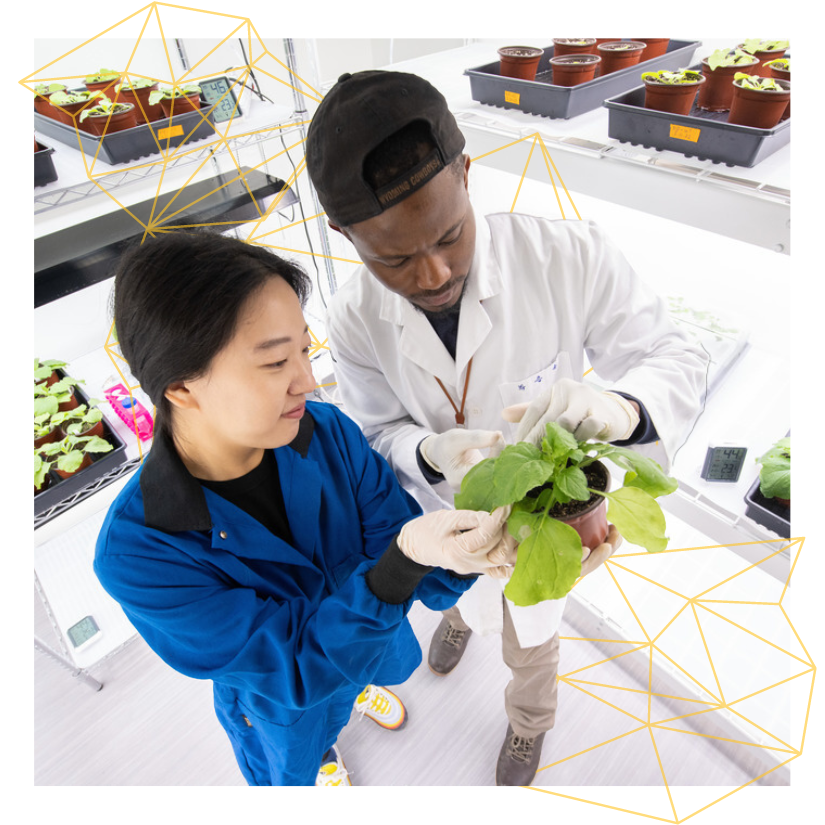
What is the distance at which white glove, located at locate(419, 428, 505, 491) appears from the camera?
3.31ft

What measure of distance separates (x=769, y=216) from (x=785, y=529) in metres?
0.60

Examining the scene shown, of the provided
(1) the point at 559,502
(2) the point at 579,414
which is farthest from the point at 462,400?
(1) the point at 559,502

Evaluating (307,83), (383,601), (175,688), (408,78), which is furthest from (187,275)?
(175,688)

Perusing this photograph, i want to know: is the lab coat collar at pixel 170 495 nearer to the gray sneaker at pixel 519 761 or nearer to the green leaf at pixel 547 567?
the green leaf at pixel 547 567

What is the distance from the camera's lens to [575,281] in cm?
107

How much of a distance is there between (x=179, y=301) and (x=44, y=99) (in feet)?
4.06

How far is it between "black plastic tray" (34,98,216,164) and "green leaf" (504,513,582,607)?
1448 mm

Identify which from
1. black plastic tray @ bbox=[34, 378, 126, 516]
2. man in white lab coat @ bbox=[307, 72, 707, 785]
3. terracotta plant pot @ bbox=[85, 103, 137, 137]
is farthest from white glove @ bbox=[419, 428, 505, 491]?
terracotta plant pot @ bbox=[85, 103, 137, 137]

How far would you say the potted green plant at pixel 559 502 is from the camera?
0.68 metres

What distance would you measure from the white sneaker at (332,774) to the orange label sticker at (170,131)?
1.81 metres

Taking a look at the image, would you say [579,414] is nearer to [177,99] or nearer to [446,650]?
[446,650]

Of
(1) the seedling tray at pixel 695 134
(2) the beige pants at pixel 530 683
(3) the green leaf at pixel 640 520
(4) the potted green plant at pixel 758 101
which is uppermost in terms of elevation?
(4) the potted green plant at pixel 758 101

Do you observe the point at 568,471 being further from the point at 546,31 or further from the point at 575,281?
the point at 546,31
